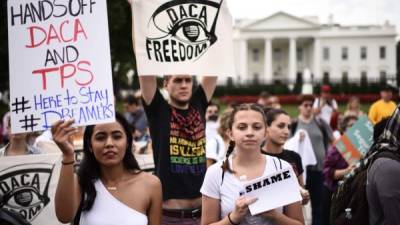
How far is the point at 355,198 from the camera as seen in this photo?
8.53 ft

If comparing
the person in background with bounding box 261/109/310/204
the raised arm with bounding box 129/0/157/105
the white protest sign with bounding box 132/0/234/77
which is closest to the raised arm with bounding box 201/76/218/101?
the white protest sign with bounding box 132/0/234/77

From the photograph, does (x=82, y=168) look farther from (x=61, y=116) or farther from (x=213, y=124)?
(x=213, y=124)

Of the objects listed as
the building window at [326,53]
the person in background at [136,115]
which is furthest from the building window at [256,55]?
the person in background at [136,115]

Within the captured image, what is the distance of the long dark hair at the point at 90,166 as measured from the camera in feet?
9.00

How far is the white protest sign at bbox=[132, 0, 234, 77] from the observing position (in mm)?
3449

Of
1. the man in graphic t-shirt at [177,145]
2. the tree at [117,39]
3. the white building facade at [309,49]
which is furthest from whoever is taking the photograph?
the white building facade at [309,49]

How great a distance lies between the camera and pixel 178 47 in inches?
140

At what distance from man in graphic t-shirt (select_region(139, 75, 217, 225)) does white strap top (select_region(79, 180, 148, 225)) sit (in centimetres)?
64

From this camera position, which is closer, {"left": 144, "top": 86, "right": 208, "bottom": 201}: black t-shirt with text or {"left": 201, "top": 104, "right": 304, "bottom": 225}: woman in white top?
{"left": 201, "top": 104, "right": 304, "bottom": 225}: woman in white top

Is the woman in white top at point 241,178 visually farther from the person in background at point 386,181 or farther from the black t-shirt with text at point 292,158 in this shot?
the black t-shirt with text at point 292,158

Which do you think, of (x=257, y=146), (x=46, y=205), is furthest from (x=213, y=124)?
(x=257, y=146)

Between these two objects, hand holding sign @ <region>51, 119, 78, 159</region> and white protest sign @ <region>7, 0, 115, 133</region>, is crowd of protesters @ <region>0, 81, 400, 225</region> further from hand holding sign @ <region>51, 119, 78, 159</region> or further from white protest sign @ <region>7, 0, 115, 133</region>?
white protest sign @ <region>7, 0, 115, 133</region>

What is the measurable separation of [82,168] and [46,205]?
1238 millimetres

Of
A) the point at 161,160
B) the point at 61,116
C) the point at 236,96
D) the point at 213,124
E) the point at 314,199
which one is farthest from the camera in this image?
the point at 236,96
